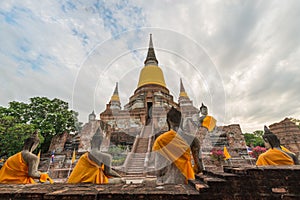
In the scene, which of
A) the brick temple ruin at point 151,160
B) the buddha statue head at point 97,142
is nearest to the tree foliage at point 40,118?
the brick temple ruin at point 151,160

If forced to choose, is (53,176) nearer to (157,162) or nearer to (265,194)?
(157,162)

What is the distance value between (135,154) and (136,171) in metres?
2.21

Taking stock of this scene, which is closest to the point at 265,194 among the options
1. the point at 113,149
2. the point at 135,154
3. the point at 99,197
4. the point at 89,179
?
the point at 99,197

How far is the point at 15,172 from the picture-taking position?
3.47 meters

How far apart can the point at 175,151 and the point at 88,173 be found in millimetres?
1845

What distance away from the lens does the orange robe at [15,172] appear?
3.41 m

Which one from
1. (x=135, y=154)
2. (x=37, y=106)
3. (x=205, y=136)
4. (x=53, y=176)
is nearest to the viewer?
Answer: (x=53, y=176)

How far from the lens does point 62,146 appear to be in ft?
50.1

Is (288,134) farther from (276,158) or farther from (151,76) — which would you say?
(151,76)

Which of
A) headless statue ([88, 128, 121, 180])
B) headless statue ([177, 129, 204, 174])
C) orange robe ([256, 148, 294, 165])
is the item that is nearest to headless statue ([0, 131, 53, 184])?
headless statue ([88, 128, 121, 180])

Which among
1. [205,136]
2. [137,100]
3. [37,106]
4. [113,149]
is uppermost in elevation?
[137,100]

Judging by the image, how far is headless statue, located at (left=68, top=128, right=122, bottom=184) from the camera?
313 centimetres

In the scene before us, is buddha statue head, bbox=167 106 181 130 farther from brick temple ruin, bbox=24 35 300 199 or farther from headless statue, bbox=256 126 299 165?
headless statue, bbox=256 126 299 165

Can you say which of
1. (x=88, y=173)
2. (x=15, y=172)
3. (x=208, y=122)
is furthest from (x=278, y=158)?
(x=15, y=172)
